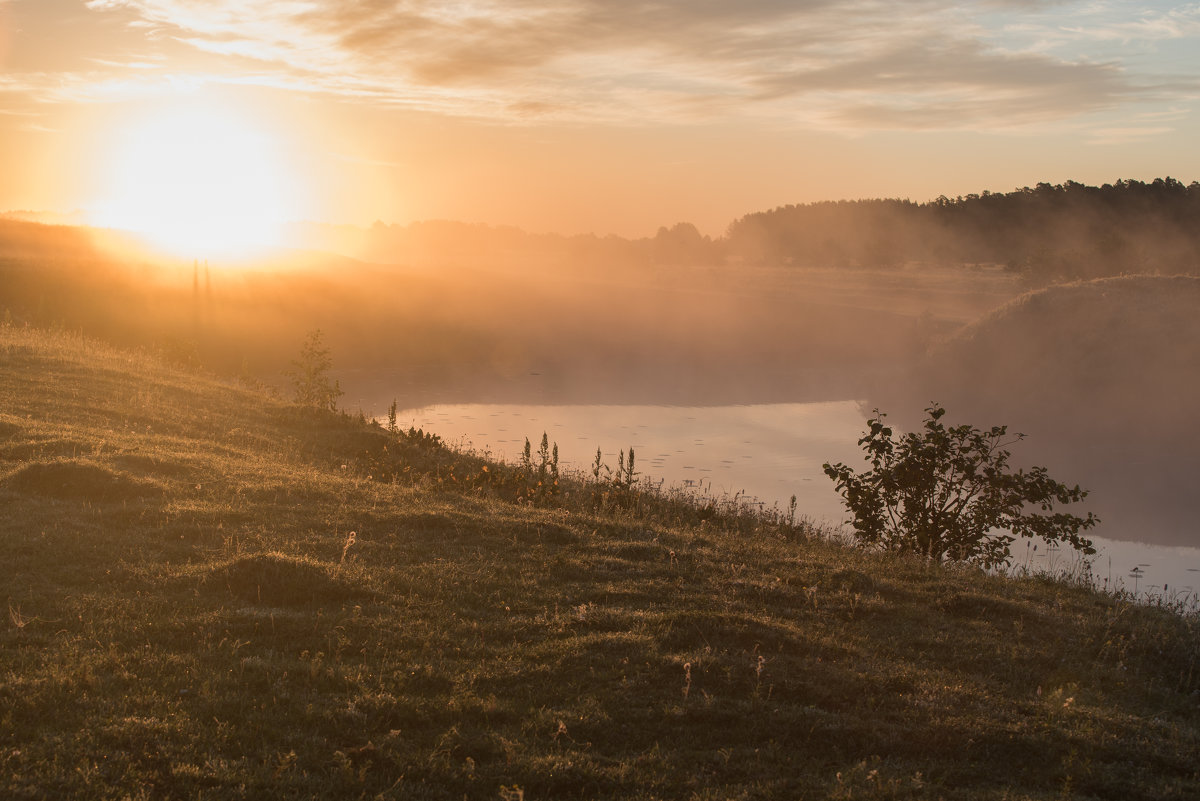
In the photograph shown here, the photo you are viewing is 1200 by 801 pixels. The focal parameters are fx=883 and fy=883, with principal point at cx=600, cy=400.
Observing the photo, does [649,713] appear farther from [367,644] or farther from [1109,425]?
[1109,425]

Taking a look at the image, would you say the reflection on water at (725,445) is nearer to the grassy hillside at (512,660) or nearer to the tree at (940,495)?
the tree at (940,495)

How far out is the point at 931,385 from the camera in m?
86.0

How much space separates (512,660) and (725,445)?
41.8 meters

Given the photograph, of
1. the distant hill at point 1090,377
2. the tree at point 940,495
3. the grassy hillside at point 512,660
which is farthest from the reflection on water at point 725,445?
the distant hill at point 1090,377

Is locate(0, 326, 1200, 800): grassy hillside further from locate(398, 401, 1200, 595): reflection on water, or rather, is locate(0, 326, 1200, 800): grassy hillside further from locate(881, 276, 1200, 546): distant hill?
locate(881, 276, 1200, 546): distant hill

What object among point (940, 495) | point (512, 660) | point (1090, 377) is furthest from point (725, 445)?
point (512, 660)

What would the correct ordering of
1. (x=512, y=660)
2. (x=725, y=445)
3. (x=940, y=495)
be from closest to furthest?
(x=512, y=660) → (x=940, y=495) → (x=725, y=445)

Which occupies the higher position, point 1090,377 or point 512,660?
point 1090,377

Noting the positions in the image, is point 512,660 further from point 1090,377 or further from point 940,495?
point 1090,377

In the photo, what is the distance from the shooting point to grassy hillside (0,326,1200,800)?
7586 millimetres

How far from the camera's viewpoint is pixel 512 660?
31.8 feet

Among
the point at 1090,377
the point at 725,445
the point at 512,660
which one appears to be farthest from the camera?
the point at 1090,377

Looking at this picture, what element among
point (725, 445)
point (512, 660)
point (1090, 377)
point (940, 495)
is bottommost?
point (725, 445)

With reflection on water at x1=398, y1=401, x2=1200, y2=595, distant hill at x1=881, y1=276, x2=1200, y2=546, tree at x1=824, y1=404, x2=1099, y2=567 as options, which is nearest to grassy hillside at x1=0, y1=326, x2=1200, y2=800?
tree at x1=824, y1=404, x2=1099, y2=567
